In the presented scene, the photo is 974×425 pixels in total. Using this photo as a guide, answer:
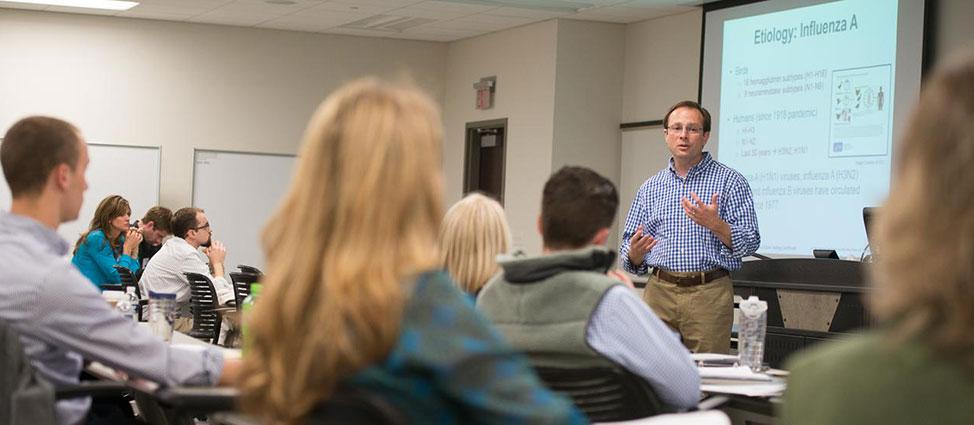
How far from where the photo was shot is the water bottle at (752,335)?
11.5 ft

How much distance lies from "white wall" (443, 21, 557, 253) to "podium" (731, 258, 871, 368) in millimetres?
6103

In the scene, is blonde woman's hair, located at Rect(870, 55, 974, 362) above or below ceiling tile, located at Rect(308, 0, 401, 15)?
below

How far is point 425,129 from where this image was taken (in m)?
1.42

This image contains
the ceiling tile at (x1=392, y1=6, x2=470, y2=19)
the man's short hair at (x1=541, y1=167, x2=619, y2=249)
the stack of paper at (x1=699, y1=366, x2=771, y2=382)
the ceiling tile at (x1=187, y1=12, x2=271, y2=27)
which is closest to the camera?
the man's short hair at (x1=541, y1=167, x2=619, y2=249)

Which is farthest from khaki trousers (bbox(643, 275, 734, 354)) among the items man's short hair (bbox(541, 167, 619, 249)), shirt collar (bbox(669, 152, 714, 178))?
man's short hair (bbox(541, 167, 619, 249))

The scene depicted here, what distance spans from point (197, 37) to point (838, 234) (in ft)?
21.4

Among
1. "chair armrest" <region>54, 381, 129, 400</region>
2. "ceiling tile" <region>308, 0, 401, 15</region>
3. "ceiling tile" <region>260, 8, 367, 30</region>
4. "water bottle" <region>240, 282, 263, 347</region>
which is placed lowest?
"chair armrest" <region>54, 381, 129, 400</region>

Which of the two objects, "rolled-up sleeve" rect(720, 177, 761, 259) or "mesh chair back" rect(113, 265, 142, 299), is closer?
"rolled-up sleeve" rect(720, 177, 761, 259)

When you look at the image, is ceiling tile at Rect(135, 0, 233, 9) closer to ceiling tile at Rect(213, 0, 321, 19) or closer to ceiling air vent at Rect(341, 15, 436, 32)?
ceiling tile at Rect(213, 0, 321, 19)

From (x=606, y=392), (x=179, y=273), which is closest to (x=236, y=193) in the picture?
(x=179, y=273)

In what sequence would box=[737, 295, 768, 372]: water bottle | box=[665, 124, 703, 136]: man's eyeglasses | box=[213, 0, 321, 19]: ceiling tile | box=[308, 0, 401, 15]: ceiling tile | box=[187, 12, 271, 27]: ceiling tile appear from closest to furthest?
box=[737, 295, 768, 372]: water bottle, box=[665, 124, 703, 136]: man's eyeglasses, box=[308, 0, 401, 15]: ceiling tile, box=[213, 0, 321, 19]: ceiling tile, box=[187, 12, 271, 27]: ceiling tile

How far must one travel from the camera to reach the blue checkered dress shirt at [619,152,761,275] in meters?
4.98

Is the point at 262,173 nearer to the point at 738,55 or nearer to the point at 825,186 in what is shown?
the point at 738,55

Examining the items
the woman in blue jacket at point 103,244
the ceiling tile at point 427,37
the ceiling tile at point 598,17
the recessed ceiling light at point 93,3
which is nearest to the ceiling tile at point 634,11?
the ceiling tile at point 598,17
